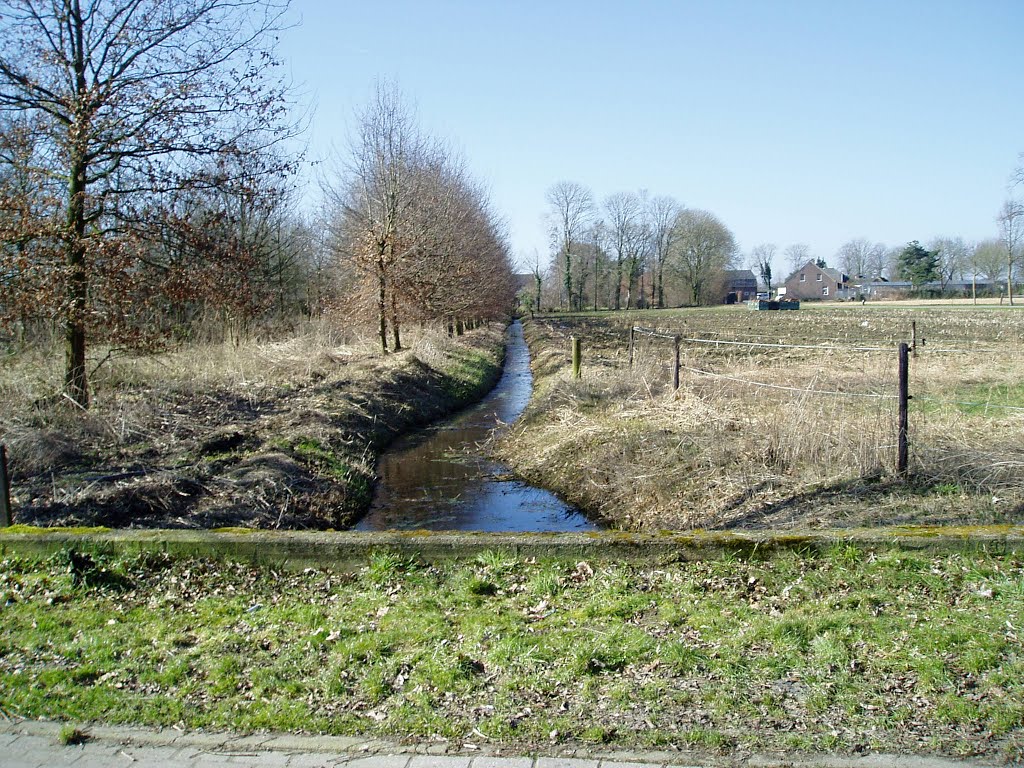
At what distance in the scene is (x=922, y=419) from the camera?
360 inches

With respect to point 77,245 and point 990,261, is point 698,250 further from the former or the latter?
point 77,245

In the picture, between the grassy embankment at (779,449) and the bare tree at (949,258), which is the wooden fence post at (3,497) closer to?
the grassy embankment at (779,449)

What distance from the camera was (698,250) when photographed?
316 ft

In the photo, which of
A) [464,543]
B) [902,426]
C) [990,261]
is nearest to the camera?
[464,543]

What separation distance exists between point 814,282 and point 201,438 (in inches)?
5003

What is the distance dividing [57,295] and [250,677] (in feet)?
27.9

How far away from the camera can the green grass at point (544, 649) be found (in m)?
3.58

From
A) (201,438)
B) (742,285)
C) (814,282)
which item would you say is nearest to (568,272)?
(742,285)

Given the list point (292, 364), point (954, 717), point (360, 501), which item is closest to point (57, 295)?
point (360, 501)

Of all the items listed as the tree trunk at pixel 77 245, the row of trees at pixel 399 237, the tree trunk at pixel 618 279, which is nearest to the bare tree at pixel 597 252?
the tree trunk at pixel 618 279

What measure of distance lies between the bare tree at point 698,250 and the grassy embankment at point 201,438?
83.2 meters

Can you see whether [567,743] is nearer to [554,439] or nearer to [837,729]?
[837,729]

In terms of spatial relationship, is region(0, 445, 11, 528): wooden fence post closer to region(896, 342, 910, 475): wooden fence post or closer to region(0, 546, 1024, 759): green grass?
region(0, 546, 1024, 759): green grass

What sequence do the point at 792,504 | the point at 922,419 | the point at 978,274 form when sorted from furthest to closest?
1. the point at 978,274
2. the point at 922,419
3. the point at 792,504
